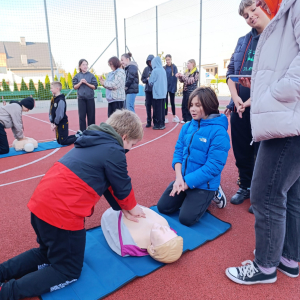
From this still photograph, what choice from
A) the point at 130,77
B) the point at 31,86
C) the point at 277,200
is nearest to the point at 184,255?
the point at 277,200

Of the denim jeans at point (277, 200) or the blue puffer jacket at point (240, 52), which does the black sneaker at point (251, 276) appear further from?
the blue puffer jacket at point (240, 52)

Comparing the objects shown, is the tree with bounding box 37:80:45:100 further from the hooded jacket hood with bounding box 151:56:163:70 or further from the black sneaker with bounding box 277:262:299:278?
the black sneaker with bounding box 277:262:299:278

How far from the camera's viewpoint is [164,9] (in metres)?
13.4

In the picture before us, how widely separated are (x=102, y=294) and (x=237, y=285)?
0.88 m

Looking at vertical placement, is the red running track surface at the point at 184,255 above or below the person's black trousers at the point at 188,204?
below

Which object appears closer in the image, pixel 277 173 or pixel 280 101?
pixel 280 101

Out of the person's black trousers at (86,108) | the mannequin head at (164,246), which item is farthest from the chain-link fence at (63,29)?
the mannequin head at (164,246)

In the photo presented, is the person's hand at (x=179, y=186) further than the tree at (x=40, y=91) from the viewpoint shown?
No

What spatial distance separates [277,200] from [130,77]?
19.5 feet

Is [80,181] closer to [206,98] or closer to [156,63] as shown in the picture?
[206,98]

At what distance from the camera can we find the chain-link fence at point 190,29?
1103cm

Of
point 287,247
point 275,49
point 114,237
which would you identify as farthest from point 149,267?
point 275,49

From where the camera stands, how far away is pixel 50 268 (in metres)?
1.65

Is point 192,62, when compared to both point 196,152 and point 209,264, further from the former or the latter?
point 209,264
